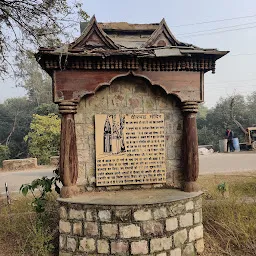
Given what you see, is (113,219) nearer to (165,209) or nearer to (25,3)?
(165,209)

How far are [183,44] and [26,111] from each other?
976 inches

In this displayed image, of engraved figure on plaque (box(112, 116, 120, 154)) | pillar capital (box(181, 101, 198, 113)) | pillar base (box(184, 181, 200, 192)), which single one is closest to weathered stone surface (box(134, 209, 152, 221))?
pillar base (box(184, 181, 200, 192))

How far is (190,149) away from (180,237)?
4.51ft

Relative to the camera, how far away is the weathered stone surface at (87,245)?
4034 mm

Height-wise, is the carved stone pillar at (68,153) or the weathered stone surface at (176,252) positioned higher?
the carved stone pillar at (68,153)

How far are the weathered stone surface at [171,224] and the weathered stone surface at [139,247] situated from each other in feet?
1.30

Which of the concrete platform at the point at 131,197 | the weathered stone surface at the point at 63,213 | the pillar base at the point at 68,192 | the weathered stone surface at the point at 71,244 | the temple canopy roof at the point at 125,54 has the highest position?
the temple canopy roof at the point at 125,54

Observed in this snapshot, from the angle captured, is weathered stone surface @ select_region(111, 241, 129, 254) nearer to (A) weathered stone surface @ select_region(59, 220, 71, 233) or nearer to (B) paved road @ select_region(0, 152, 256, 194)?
(A) weathered stone surface @ select_region(59, 220, 71, 233)

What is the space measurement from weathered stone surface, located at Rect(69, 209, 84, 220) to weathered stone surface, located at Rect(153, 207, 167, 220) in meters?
1.06

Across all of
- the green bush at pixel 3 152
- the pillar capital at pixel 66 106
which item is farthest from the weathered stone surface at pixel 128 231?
the green bush at pixel 3 152

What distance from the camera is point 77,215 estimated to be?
4.12m

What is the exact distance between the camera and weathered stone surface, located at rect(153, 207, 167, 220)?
402 cm

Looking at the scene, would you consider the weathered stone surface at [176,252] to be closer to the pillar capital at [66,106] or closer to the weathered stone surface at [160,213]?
the weathered stone surface at [160,213]

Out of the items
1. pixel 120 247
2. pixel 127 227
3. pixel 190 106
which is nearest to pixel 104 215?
pixel 127 227
